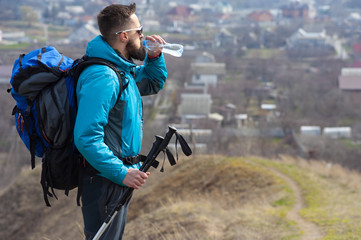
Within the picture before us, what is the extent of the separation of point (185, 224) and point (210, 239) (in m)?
1.42

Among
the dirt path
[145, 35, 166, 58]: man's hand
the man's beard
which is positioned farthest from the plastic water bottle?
the dirt path

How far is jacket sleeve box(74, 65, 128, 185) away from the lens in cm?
270

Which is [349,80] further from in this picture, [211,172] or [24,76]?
[24,76]

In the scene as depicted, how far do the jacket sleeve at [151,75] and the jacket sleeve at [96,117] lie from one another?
24.8 inches

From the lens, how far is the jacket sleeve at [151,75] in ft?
11.1

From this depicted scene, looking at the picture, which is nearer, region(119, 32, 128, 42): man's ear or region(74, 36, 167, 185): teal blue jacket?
region(74, 36, 167, 185): teal blue jacket

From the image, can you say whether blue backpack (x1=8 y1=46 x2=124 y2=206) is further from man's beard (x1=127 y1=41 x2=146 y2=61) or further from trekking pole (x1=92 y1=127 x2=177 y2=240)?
trekking pole (x1=92 y1=127 x2=177 y2=240)

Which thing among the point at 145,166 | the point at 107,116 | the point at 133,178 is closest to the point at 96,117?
the point at 107,116

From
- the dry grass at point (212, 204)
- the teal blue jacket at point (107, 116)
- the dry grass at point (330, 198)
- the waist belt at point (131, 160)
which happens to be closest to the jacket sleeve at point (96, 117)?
the teal blue jacket at point (107, 116)

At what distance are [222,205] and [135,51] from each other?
830 cm

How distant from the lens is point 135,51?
119 inches

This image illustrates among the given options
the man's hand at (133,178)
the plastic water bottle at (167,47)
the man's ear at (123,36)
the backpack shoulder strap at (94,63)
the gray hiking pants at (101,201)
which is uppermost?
the man's ear at (123,36)

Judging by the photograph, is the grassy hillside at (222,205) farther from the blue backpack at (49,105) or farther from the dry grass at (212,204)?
the blue backpack at (49,105)

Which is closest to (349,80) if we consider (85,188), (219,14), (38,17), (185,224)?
(185,224)
